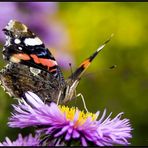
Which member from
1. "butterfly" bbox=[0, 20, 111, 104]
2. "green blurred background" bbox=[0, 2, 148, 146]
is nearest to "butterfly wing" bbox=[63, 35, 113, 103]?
"butterfly" bbox=[0, 20, 111, 104]

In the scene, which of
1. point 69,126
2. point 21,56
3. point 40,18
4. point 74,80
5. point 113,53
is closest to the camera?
point 69,126

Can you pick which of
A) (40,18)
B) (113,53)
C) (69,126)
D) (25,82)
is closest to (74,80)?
(25,82)

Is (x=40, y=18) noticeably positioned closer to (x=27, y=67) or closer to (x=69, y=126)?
(x=27, y=67)

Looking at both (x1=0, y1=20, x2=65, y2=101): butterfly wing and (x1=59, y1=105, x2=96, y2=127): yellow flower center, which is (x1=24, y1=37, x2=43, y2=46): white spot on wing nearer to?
(x1=0, y1=20, x2=65, y2=101): butterfly wing

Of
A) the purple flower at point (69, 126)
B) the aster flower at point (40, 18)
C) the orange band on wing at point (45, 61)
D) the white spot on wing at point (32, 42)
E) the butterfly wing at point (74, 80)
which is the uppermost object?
the aster flower at point (40, 18)

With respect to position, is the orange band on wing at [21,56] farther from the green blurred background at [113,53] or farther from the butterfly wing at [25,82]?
the green blurred background at [113,53]

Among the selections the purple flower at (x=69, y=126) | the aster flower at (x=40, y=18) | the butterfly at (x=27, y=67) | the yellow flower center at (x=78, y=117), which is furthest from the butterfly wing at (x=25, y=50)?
the aster flower at (x=40, y=18)
